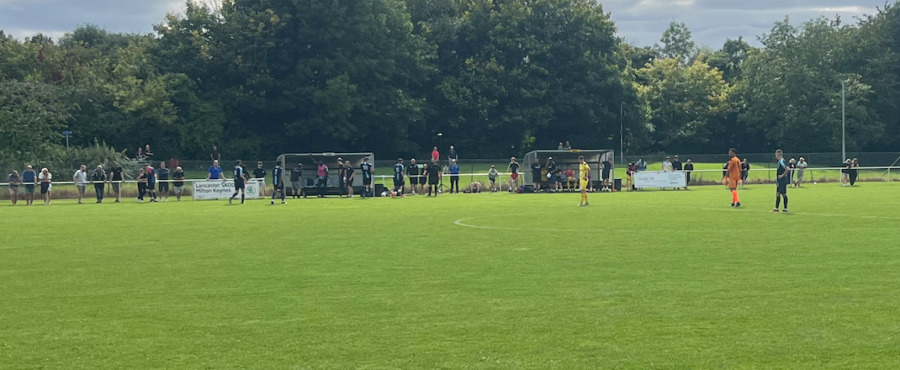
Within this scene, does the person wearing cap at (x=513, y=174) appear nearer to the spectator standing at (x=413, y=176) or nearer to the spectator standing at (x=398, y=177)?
the spectator standing at (x=413, y=176)

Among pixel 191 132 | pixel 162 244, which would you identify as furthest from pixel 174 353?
pixel 191 132

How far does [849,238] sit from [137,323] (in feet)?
38.5

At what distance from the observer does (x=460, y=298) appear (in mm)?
9461

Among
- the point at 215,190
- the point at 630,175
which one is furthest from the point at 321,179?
the point at 630,175

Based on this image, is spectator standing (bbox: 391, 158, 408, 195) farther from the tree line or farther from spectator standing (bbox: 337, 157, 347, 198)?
the tree line

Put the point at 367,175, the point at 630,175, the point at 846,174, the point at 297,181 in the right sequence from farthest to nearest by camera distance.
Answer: the point at 846,174 < the point at 630,175 < the point at 297,181 < the point at 367,175

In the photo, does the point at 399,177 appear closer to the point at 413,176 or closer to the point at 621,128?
the point at 413,176

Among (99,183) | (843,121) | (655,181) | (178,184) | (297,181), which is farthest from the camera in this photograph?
(843,121)

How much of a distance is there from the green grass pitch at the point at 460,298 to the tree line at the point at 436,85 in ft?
139

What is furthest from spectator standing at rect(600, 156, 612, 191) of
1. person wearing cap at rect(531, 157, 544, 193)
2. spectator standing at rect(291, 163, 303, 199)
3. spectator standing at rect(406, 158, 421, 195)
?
spectator standing at rect(291, 163, 303, 199)

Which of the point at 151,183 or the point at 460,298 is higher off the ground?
the point at 151,183

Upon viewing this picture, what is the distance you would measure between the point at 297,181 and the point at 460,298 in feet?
99.8

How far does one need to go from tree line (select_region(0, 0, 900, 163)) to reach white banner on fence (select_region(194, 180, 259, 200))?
18060mm

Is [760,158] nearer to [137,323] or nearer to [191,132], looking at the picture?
[191,132]
